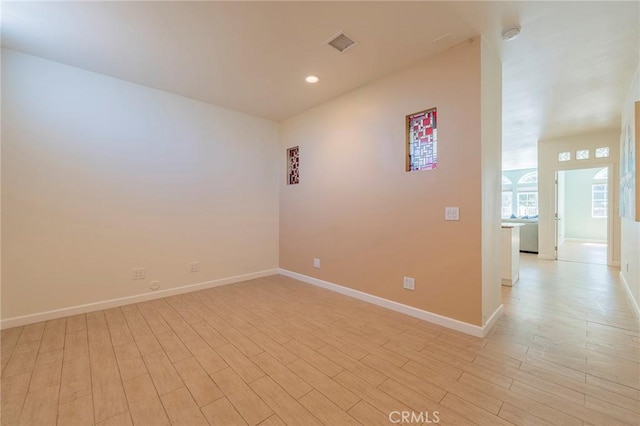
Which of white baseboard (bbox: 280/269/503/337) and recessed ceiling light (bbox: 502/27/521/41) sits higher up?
recessed ceiling light (bbox: 502/27/521/41)

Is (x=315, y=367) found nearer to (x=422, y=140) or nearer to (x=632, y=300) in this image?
(x=422, y=140)

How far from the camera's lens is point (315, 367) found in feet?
6.52

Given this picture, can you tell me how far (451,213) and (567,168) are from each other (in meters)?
5.66

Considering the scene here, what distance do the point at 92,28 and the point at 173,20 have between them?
80cm

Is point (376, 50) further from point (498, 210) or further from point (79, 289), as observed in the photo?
point (79, 289)

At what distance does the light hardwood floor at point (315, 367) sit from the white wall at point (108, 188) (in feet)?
1.66

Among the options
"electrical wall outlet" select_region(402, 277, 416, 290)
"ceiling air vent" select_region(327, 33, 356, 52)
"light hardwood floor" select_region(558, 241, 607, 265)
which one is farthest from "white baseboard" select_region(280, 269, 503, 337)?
"light hardwood floor" select_region(558, 241, 607, 265)

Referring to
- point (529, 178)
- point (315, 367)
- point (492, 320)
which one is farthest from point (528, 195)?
point (315, 367)

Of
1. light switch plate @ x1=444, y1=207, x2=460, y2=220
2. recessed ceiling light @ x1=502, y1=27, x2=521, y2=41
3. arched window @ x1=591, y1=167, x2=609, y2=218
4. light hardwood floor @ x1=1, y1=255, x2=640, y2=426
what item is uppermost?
recessed ceiling light @ x1=502, y1=27, x2=521, y2=41

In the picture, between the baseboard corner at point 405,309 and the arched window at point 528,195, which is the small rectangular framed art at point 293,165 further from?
the arched window at point 528,195

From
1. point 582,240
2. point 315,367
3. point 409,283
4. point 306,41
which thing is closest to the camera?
point 315,367

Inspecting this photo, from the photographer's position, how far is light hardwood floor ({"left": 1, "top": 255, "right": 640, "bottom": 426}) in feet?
5.06

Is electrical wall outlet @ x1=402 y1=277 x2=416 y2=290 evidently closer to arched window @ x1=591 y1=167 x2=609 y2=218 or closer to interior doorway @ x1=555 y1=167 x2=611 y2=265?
interior doorway @ x1=555 y1=167 x2=611 y2=265

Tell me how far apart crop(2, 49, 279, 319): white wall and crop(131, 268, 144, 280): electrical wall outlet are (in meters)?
0.05
